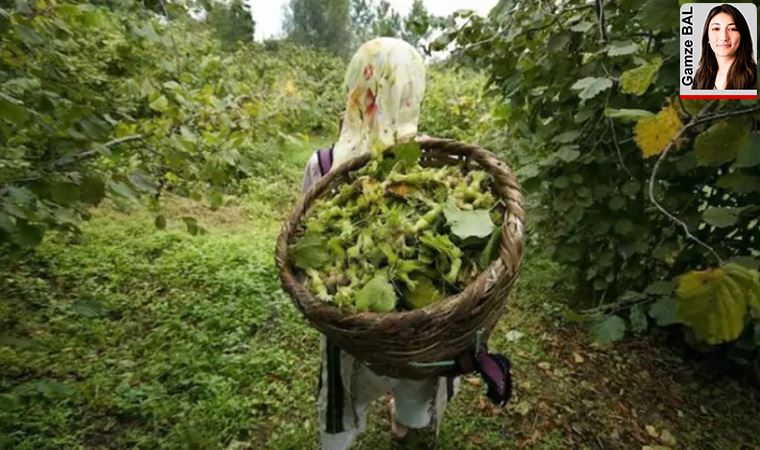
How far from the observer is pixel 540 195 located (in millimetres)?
2824

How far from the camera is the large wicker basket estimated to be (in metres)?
0.99

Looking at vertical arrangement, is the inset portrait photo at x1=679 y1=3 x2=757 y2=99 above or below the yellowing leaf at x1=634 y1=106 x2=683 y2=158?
above

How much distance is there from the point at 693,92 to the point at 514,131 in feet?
5.06

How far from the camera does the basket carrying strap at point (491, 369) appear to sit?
121 cm

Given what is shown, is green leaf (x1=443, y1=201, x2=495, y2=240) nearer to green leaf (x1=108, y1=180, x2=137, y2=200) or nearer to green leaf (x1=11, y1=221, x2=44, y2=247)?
green leaf (x1=108, y1=180, x2=137, y2=200)

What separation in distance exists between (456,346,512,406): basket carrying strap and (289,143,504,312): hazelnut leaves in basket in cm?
19

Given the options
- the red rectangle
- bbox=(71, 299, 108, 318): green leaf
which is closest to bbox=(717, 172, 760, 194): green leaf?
the red rectangle

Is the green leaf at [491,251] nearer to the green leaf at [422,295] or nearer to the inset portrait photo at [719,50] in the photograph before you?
the green leaf at [422,295]

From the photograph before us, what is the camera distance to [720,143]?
76 cm

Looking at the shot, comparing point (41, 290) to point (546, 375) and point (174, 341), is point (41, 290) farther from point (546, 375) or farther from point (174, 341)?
point (546, 375)

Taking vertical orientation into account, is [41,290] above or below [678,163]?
below

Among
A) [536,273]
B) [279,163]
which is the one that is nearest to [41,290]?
[536,273]

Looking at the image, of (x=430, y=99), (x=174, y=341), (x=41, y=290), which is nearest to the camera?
(x=174, y=341)

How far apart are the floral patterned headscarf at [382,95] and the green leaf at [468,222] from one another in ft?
1.03
